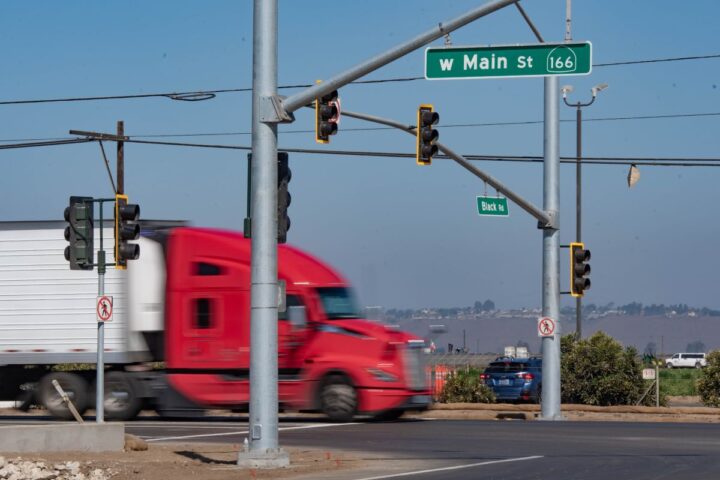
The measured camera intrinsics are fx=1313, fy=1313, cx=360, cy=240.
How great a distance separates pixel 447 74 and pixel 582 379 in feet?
77.7

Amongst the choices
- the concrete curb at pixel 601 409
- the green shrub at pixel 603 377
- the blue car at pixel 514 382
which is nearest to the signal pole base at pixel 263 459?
the concrete curb at pixel 601 409

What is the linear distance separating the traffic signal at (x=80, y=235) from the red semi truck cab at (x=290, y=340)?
3.96 m

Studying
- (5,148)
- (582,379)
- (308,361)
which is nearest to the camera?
Answer: (308,361)

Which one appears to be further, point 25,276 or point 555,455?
point 25,276

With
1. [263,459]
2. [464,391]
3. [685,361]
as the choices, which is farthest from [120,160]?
[685,361]

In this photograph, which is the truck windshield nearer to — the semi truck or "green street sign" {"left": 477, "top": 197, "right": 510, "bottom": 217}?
the semi truck

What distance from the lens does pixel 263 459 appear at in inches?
701

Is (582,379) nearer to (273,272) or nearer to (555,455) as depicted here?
(555,455)

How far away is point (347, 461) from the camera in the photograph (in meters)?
19.0

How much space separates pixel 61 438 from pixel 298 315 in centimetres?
849

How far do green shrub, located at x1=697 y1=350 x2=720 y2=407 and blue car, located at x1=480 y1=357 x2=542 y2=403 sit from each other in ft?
17.6

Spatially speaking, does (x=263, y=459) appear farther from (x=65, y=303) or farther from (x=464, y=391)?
(x=464, y=391)

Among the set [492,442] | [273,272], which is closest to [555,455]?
[492,442]

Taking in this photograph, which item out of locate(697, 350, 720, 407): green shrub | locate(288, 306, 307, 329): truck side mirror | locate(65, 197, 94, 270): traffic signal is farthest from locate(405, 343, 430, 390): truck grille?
locate(697, 350, 720, 407): green shrub
